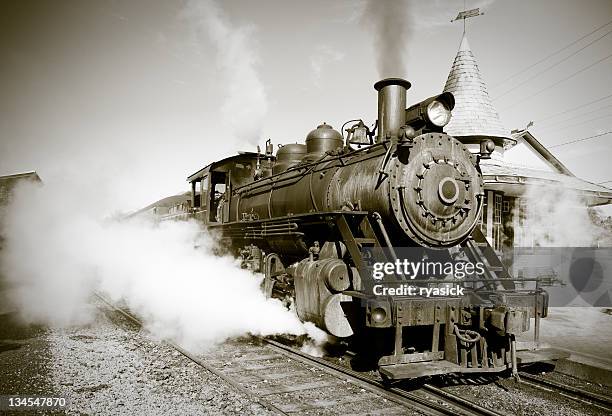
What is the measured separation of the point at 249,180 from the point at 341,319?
5994 mm

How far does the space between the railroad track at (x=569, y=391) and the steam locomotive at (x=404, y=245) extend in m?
0.29

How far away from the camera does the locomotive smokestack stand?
21.0 feet

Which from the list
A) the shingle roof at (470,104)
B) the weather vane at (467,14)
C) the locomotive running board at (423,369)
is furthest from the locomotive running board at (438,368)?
the weather vane at (467,14)

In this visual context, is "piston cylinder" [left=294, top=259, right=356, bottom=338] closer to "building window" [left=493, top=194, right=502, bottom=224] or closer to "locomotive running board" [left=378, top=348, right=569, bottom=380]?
"locomotive running board" [left=378, top=348, right=569, bottom=380]

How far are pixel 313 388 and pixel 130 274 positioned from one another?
33.0 ft

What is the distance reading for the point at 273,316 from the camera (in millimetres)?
7688

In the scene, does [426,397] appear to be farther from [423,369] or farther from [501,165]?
[501,165]

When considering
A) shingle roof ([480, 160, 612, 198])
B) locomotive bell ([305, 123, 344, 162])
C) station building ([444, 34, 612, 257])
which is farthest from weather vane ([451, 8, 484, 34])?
locomotive bell ([305, 123, 344, 162])

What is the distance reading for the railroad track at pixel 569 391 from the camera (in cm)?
476

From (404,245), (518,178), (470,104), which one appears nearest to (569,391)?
(404,245)

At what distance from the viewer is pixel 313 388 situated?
5109mm

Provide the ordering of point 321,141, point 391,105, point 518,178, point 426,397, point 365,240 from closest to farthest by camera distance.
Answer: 1. point 426,397
2. point 365,240
3. point 391,105
4. point 321,141
5. point 518,178

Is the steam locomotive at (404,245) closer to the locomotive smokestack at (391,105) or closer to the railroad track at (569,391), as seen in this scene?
the locomotive smokestack at (391,105)

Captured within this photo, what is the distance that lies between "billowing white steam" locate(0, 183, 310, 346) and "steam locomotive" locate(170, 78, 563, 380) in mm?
1653
